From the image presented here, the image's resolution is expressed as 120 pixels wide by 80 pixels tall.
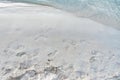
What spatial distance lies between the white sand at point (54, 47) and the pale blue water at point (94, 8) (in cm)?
8

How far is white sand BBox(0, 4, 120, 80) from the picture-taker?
55.4 inches

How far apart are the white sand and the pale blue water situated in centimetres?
8

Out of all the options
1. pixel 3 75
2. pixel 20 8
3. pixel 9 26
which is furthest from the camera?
pixel 20 8

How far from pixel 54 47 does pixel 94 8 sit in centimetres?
60

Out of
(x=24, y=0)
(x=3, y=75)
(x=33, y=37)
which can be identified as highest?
(x=24, y=0)

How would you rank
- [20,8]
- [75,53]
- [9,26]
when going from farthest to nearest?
1. [20,8]
2. [9,26]
3. [75,53]

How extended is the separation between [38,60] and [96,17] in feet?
2.25

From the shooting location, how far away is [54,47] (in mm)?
1558

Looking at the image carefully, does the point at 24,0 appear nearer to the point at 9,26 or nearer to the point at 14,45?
the point at 9,26

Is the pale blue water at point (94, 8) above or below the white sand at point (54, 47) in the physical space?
above

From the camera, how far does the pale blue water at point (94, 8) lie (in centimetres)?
192

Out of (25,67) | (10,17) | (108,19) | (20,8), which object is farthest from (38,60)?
(108,19)

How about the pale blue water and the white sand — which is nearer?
the white sand

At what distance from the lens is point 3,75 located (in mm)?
1374
